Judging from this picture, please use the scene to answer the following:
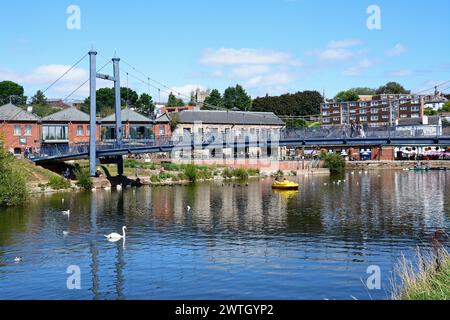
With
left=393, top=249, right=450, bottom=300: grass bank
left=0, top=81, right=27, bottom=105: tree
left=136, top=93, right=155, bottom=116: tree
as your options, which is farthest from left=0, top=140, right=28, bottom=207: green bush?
left=0, top=81, right=27, bottom=105: tree

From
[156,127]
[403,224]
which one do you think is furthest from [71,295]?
[156,127]

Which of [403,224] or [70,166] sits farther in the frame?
[70,166]

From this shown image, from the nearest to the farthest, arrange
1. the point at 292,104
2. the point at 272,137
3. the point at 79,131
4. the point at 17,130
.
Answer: the point at 272,137 < the point at 17,130 < the point at 79,131 < the point at 292,104

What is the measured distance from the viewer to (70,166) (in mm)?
81062

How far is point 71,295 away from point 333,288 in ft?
35.8

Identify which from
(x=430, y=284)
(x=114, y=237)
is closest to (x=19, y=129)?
(x=114, y=237)

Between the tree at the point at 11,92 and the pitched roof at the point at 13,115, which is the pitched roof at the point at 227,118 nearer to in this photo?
the pitched roof at the point at 13,115

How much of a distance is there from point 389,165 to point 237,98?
211ft

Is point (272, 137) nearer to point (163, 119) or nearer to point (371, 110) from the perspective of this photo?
point (163, 119)

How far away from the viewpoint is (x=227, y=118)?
12406 cm

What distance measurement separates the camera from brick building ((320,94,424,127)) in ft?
544
